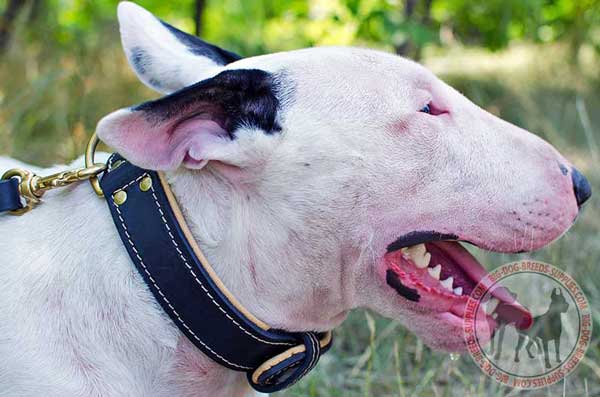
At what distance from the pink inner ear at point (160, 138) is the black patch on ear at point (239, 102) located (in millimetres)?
27

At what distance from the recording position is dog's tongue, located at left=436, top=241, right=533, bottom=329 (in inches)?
76.5

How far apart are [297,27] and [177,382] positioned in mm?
5283

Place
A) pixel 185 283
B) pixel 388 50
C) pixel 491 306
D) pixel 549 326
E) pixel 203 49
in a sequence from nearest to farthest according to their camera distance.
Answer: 1. pixel 185 283
2. pixel 491 306
3. pixel 203 49
4. pixel 549 326
5. pixel 388 50

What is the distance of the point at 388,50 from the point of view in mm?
4086

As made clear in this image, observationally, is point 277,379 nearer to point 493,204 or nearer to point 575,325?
point 493,204

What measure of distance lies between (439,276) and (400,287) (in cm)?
13

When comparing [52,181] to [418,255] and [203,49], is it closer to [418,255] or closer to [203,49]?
[203,49]

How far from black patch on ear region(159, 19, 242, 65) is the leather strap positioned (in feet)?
2.00

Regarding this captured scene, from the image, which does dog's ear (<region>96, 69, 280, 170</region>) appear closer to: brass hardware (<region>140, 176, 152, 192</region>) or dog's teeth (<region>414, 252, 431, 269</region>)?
brass hardware (<region>140, 176, 152, 192</region>)

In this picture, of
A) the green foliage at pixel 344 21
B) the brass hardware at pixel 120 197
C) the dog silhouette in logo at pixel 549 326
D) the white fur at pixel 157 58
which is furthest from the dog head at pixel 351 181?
the green foliage at pixel 344 21

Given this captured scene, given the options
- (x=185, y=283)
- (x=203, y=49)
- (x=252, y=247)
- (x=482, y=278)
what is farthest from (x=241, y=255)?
(x=203, y=49)

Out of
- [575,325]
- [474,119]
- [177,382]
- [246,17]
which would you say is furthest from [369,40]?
[177,382]

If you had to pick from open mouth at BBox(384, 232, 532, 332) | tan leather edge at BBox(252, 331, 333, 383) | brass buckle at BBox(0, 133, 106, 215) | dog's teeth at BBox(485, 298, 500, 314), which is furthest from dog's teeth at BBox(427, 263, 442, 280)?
brass buckle at BBox(0, 133, 106, 215)

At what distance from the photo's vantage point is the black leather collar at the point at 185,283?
1.72 m
